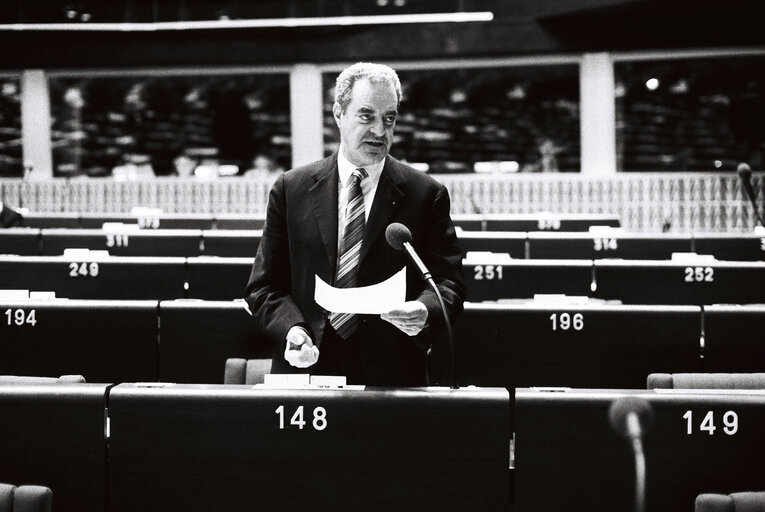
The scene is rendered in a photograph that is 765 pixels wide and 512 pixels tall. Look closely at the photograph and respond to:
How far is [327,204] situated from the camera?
2275 millimetres

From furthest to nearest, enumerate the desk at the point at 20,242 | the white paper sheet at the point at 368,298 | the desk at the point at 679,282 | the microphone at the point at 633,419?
the desk at the point at 20,242 < the desk at the point at 679,282 < the white paper sheet at the point at 368,298 < the microphone at the point at 633,419

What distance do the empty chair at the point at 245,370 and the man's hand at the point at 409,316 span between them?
108cm

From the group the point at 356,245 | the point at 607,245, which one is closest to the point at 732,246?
the point at 607,245

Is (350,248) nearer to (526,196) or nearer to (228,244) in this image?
(228,244)

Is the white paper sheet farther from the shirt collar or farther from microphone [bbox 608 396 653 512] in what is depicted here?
microphone [bbox 608 396 653 512]

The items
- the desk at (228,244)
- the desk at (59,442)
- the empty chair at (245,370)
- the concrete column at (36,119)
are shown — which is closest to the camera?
the desk at (59,442)

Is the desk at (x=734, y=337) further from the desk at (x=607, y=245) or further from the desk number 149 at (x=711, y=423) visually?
the desk at (x=607, y=245)

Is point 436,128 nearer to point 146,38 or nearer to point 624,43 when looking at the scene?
point 624,43

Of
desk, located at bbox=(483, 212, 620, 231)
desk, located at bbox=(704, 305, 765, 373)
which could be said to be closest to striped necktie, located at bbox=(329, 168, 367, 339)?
desk, located at bbox=(704, 305, 765, 373)

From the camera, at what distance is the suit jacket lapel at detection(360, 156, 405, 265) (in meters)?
2.24

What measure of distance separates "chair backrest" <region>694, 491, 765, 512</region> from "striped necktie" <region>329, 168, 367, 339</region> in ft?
2.97

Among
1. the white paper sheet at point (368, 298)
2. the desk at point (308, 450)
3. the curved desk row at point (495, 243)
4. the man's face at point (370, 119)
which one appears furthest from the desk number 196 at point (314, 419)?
the curved desk row at point (495, 243)

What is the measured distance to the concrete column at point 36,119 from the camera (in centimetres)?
1174

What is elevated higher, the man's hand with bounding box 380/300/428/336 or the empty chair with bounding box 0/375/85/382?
the man's hand with bounding box 380/300/428/336
